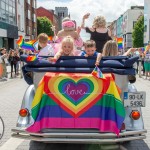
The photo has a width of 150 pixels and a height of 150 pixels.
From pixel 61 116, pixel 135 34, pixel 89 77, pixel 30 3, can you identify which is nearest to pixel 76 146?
pixel 61 116

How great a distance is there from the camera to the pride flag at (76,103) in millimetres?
4395

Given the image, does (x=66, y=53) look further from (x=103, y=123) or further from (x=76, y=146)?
(x=76, y=146)

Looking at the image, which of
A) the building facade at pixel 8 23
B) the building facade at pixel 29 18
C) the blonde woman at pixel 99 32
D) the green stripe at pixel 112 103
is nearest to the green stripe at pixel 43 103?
the green stripe at pixel 112 103

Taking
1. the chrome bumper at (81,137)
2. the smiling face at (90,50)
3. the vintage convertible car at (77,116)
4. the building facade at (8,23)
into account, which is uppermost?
the building facade at (8,23)

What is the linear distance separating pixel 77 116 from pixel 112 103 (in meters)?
0.49

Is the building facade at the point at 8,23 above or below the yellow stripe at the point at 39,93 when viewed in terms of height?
above

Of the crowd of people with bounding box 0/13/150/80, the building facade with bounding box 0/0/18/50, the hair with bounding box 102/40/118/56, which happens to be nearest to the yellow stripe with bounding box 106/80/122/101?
the crowd of people with bounding box 0/13/150/80

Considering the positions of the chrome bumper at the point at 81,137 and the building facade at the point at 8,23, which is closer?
the chrome bumper at the point at 81,137

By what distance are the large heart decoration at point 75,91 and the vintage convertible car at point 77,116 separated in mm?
14

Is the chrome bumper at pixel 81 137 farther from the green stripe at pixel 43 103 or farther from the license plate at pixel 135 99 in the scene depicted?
the license plate at pixel 135 99

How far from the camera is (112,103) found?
439 centimetres

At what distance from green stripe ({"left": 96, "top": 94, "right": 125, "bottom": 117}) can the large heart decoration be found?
0.06 metres

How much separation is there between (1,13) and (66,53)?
36445mm

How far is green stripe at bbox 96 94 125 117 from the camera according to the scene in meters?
4.38
